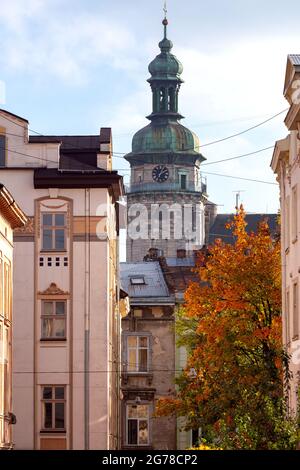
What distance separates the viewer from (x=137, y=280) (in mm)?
89438

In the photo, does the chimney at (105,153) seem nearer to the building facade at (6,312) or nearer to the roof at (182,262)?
the building facade at (6,312)

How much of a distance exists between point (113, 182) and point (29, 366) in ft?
23.0

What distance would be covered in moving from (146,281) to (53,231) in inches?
958

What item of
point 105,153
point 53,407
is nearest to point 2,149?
point 105,153

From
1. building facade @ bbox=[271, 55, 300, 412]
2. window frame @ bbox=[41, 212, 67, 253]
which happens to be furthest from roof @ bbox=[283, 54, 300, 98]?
window frame @ bbox=[41, 212, 67, 253]

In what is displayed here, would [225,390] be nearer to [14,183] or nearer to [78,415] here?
[78,415]

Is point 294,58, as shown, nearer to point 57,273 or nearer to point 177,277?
point 57,273

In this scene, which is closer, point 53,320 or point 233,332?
point 53,320

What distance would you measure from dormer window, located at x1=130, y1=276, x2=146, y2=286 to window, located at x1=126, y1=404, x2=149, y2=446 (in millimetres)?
8401

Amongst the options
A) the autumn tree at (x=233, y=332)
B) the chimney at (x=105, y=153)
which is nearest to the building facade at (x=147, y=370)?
the autumn tree at (x=233, y=332)

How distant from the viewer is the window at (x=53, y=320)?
6481cm

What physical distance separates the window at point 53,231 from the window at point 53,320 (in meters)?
1.95

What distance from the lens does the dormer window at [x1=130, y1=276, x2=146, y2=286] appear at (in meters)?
88.6
